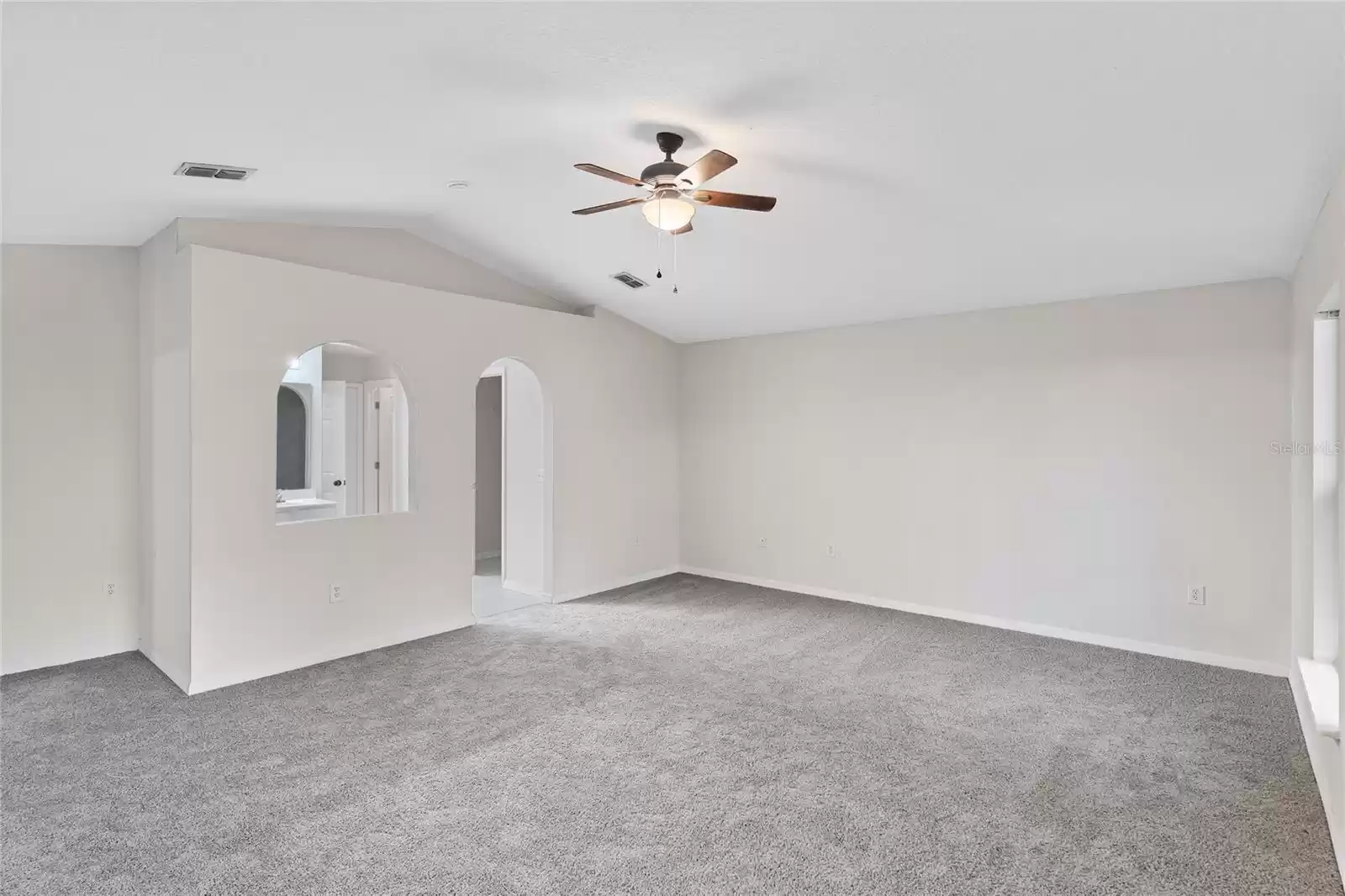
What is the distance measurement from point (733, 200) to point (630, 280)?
96.2 inches

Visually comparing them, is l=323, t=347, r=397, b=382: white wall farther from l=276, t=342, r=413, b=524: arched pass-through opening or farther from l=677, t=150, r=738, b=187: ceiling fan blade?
l=677, t=150, r=738, b=187: ceiling fan blade

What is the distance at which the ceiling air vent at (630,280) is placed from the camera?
205 inches

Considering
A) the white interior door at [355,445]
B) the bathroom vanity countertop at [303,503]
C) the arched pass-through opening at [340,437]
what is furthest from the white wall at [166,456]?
the white interior door at [355,445]

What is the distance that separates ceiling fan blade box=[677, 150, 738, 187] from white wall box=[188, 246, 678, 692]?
2508 mm

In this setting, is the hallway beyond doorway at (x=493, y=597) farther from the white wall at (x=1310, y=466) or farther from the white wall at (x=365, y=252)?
the white wall at (x=1310, y=466)

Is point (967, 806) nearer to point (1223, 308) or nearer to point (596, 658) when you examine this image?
point (596, 658)

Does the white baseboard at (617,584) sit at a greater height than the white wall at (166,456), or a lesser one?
lesser

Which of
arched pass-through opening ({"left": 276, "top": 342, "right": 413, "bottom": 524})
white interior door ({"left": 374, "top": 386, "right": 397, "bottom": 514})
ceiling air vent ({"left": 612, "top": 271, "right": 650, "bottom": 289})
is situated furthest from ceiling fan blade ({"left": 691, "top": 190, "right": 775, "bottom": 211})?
white interior door ({"left": 374, "top": 386, "right": 397, "bottom": 514})

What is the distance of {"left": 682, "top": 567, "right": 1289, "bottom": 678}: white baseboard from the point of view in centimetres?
411

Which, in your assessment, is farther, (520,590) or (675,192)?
(520,590)

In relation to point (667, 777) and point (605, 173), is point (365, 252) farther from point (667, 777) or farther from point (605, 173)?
point (667, 777)

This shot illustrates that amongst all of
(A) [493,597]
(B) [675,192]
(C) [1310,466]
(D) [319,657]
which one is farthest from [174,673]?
(C) [1310,466]

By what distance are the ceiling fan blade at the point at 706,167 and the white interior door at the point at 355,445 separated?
4.79m

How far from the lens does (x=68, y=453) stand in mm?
4129
